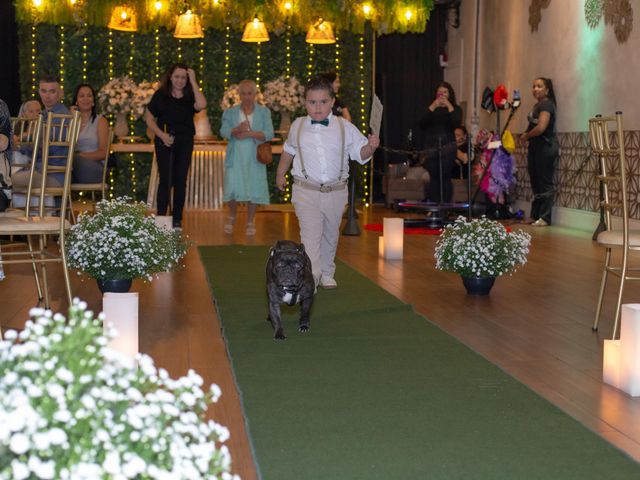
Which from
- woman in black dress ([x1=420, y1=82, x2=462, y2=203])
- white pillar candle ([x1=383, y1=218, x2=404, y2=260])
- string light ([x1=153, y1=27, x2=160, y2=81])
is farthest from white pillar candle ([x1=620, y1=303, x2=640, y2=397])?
string light ([x1=153, y1=27, x2=160, y2=81])

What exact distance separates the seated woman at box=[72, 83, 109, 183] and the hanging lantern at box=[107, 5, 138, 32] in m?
3.40

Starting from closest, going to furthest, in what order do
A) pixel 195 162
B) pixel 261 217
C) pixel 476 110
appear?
pixel 261 217
pixel 195 162
pixel 476 110

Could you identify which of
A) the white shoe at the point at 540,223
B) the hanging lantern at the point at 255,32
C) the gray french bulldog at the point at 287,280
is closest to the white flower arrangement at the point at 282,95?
the hanging lantern at the point at 255,32

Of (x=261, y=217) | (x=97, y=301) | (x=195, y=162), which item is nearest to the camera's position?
(x=97, y=301)

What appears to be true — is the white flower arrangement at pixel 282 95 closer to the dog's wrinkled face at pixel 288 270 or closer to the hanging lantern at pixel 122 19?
the hanging lantern at pixel 122 19

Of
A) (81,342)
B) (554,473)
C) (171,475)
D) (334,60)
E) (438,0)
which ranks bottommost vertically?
(554,473)

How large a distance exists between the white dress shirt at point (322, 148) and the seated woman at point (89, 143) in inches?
118

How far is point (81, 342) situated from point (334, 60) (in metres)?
13.2

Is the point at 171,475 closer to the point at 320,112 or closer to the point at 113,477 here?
the point at 113,477

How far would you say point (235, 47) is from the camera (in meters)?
14.5

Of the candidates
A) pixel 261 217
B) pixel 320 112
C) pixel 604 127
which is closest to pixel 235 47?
pixel 261 217

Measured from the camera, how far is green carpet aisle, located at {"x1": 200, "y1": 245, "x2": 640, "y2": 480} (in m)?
3.14

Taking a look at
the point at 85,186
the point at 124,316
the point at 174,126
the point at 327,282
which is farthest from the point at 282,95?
the point at 124,316

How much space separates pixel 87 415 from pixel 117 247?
4392mm
